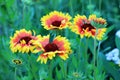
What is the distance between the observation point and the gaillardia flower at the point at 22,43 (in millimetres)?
1218

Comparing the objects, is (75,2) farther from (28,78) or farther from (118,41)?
(28,78)

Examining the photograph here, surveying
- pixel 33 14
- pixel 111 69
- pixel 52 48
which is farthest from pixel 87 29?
pixel 33 14

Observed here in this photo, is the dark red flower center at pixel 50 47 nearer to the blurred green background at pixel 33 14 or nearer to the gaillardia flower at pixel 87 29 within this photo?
the gaillardia flower at pixel 87 29

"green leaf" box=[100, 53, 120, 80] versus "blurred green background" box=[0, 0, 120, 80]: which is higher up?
"blurred green background" box=[0, 0, 120, 80]

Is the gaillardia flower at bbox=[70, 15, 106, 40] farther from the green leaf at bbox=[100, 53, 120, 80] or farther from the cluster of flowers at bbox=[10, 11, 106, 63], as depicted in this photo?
the green leaf at bbox=[100, 53, 120, 80]

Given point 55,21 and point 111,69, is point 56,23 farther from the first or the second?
point 111,69

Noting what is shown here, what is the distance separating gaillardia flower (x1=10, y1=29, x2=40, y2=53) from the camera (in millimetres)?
1218

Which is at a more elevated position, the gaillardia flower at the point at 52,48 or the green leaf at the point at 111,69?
the gaillardia flower at the point at 52,48

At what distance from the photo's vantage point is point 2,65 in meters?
1.58

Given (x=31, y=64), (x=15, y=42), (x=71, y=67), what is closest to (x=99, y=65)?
(x=71, y=67)

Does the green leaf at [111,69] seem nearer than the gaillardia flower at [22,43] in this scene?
No

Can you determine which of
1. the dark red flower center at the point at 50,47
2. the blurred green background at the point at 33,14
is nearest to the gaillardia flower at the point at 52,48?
the dark red flower center at the point at 50,47

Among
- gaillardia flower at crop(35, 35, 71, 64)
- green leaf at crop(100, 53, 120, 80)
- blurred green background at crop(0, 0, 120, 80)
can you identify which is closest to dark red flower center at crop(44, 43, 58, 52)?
gaillardia flower at crop(35, 35, 71, 64)

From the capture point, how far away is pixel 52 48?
1.18 metres
